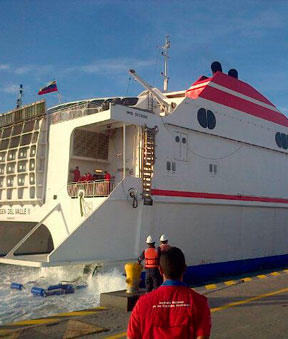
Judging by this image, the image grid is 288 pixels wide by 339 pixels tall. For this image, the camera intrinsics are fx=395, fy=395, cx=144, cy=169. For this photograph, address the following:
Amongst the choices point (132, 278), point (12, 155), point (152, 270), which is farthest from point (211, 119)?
point (132, 278)

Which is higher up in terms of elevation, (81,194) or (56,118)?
(56,118)

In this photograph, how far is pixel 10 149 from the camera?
14156 millimetres

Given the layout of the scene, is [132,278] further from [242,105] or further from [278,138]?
[278,138]

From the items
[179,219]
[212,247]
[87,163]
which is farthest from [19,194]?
[212,247]

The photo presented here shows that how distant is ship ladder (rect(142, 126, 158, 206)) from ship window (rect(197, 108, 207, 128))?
7.47ft

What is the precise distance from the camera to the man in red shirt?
7.27ft

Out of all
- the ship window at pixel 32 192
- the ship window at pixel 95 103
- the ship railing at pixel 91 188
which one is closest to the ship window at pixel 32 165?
the ship window at pixel 32 192

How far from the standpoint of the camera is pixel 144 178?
464 inches

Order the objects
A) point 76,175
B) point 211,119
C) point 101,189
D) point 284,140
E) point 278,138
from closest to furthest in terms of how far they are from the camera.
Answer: point 101,189 → point 76,175 → point 211,119 → point 278,138 → point 284,140

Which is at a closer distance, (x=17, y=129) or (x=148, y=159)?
(x=148, y=159)

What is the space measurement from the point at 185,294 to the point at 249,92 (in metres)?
15.3

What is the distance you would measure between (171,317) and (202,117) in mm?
11972

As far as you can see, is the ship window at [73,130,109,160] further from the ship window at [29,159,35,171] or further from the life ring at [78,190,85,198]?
the life ring at [78,190,85,198]

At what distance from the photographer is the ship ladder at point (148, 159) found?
1173 cm
